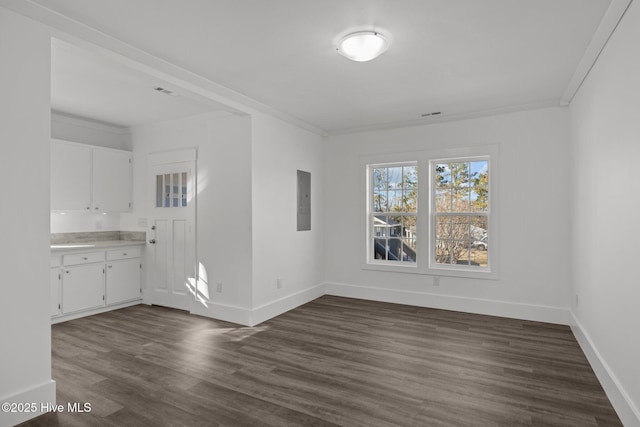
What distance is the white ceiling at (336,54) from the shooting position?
2371mm

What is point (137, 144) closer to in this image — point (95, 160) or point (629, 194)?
point (95, 160)

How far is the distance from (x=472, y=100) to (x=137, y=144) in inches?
188

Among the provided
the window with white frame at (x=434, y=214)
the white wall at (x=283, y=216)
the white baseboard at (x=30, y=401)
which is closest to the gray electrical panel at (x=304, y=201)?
the white wall at (x=283, y=216)

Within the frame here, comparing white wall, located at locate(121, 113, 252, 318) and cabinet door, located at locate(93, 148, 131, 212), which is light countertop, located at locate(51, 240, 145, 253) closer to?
cabinet door, located at locate(93, 148, 131, 212)

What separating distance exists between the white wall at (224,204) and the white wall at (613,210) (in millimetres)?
3396

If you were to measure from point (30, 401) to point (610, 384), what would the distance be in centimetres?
390

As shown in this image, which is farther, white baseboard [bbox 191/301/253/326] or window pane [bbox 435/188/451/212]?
window pane [bbox 435/188/451/212]

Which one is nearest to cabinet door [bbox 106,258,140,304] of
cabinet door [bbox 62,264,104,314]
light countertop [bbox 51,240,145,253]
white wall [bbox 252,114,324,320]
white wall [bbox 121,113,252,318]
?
cabinet door [bbox 62,264,104,314]

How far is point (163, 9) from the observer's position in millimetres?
2363

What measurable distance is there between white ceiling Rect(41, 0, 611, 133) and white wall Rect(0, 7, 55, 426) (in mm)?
343

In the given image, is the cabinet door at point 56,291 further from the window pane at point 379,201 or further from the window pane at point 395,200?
the window pane at point 395,200

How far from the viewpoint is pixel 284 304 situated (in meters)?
4.90

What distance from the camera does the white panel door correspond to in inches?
A: 197

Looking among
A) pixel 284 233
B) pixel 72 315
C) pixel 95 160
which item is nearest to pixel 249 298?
pixel 284 233
